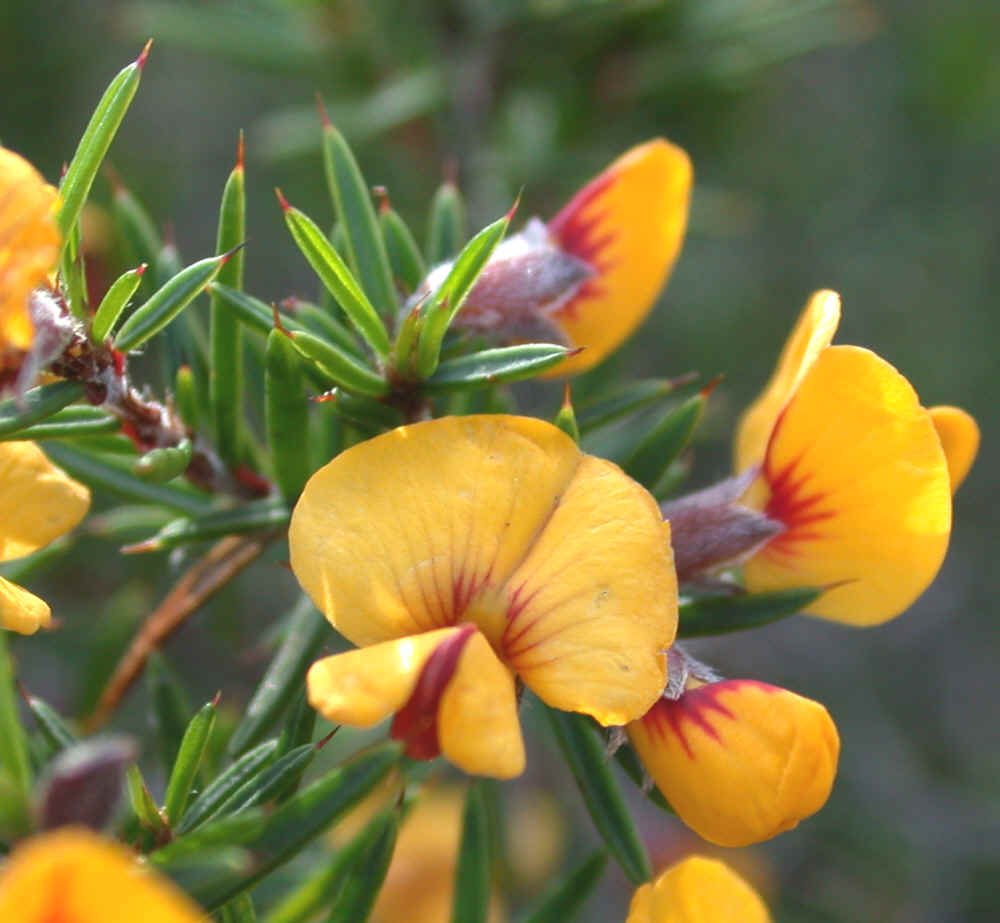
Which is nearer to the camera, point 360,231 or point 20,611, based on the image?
point 20,611

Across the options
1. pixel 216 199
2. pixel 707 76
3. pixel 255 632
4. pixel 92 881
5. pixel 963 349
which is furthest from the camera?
pixel 216 199

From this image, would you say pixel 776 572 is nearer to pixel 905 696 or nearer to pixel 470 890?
pixel 470 890

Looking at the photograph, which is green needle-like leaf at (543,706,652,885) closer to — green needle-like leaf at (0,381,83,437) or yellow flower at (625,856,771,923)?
yellow flower at (625,856,771,923)

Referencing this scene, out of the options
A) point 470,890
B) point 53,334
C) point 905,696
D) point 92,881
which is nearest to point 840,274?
point 905,696

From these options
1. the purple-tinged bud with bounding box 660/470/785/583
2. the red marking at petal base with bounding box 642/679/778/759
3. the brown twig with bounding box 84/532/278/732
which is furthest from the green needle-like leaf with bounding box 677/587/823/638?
the brown twig with bounding box 84/532/278/732

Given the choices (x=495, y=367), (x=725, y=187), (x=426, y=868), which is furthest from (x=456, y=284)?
(x=725, y=187)

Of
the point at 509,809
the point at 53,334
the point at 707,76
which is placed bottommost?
the point at 509,809

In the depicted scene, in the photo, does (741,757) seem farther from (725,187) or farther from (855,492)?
(725,187)
